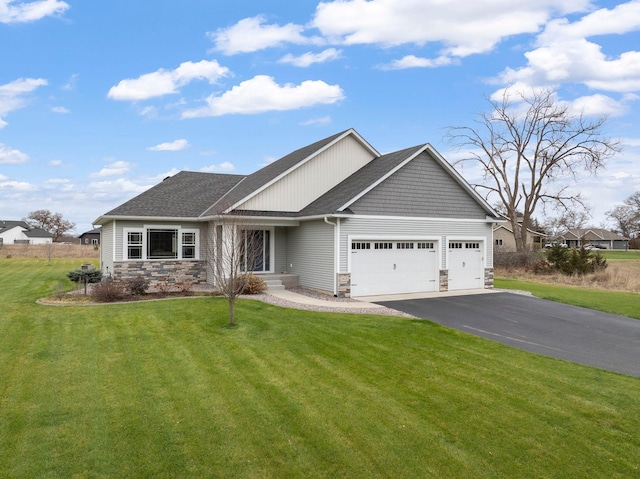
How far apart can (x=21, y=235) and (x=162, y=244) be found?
89.1m

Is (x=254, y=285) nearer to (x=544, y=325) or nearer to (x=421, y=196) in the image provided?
(x=421, y=196)

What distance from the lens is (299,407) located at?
586cm

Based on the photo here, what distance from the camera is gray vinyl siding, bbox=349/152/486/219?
53.2ft

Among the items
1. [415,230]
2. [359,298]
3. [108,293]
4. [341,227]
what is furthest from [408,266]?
[108,293]

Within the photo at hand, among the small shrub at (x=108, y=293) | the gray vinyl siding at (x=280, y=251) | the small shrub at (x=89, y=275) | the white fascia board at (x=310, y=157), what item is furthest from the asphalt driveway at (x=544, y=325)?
the small shrub at (x=89, y=275)

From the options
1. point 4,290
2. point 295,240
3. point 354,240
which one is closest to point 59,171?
point 4,290

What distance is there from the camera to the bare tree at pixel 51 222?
95375 mm

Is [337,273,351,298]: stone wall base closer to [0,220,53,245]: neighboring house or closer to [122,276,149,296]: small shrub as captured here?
[122,276,149,296]: small shrub

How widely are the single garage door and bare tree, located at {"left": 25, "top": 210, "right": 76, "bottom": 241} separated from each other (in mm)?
99129

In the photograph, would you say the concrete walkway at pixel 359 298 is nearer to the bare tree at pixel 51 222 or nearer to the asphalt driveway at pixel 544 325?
the asphalt driveway at pixel 544 325

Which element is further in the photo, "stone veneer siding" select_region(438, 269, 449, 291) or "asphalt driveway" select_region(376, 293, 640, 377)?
"stone veneer siding" select_region(438, 269, 449, 291)

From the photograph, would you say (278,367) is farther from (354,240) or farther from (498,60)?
(498,60)

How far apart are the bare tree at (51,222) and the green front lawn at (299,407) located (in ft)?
328

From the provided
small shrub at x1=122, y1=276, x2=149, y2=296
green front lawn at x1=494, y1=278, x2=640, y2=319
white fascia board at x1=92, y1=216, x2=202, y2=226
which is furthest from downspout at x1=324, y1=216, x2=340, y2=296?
green front lawn at x1=494, y1=278, x2=640, y2=319
